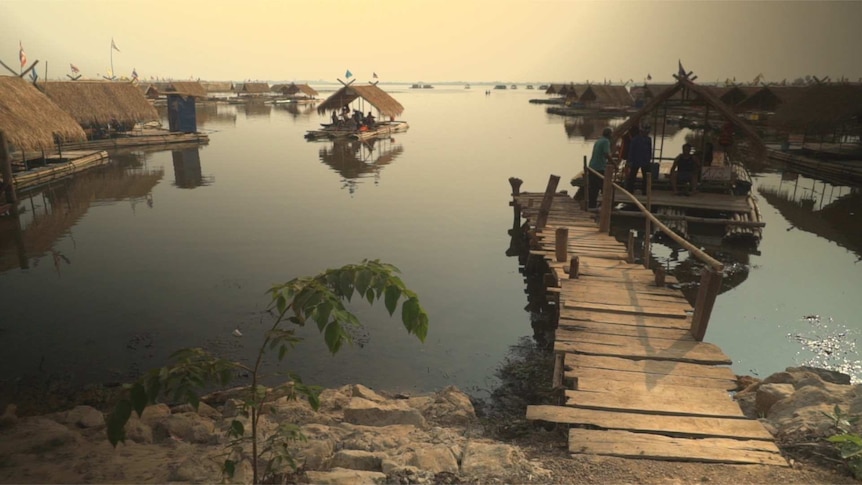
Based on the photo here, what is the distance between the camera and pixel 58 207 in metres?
15.8

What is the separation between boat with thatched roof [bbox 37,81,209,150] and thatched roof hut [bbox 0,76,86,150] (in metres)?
5.25

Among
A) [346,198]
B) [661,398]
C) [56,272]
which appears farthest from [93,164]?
[661,398]

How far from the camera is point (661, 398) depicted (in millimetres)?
4742

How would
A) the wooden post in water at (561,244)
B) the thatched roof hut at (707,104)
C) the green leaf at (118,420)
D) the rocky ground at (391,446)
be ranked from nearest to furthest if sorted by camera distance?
1. the green leaf at (118,420)
2. the rocky ground at (391,446)
3. the wooden post in water at (561,244)
4. the thatched roof hut at (707,104)

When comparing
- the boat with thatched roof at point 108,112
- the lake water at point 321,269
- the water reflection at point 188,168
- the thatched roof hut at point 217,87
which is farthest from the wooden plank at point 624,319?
the thatched roof hut at point 217,87

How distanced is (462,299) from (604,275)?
8.62ft

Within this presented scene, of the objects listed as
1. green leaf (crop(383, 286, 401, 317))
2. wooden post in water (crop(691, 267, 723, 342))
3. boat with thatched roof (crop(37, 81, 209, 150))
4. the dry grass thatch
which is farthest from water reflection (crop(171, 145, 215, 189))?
green leaf (crop(383, 286, 401, 317))

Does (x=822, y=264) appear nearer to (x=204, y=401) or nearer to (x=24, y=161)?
(x=204, y=401)

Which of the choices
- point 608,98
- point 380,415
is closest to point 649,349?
point 380,415

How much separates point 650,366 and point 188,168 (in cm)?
2183

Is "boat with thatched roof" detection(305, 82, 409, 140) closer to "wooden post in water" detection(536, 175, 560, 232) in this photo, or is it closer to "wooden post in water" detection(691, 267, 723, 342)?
"wooden post in water" detection(536, 175, 560, 232)

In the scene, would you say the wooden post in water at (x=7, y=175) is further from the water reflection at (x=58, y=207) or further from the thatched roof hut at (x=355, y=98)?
the thatched roof hut at (x=355, y=98)

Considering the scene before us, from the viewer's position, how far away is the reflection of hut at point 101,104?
24234mm

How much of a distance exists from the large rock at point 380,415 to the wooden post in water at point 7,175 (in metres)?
14.2
